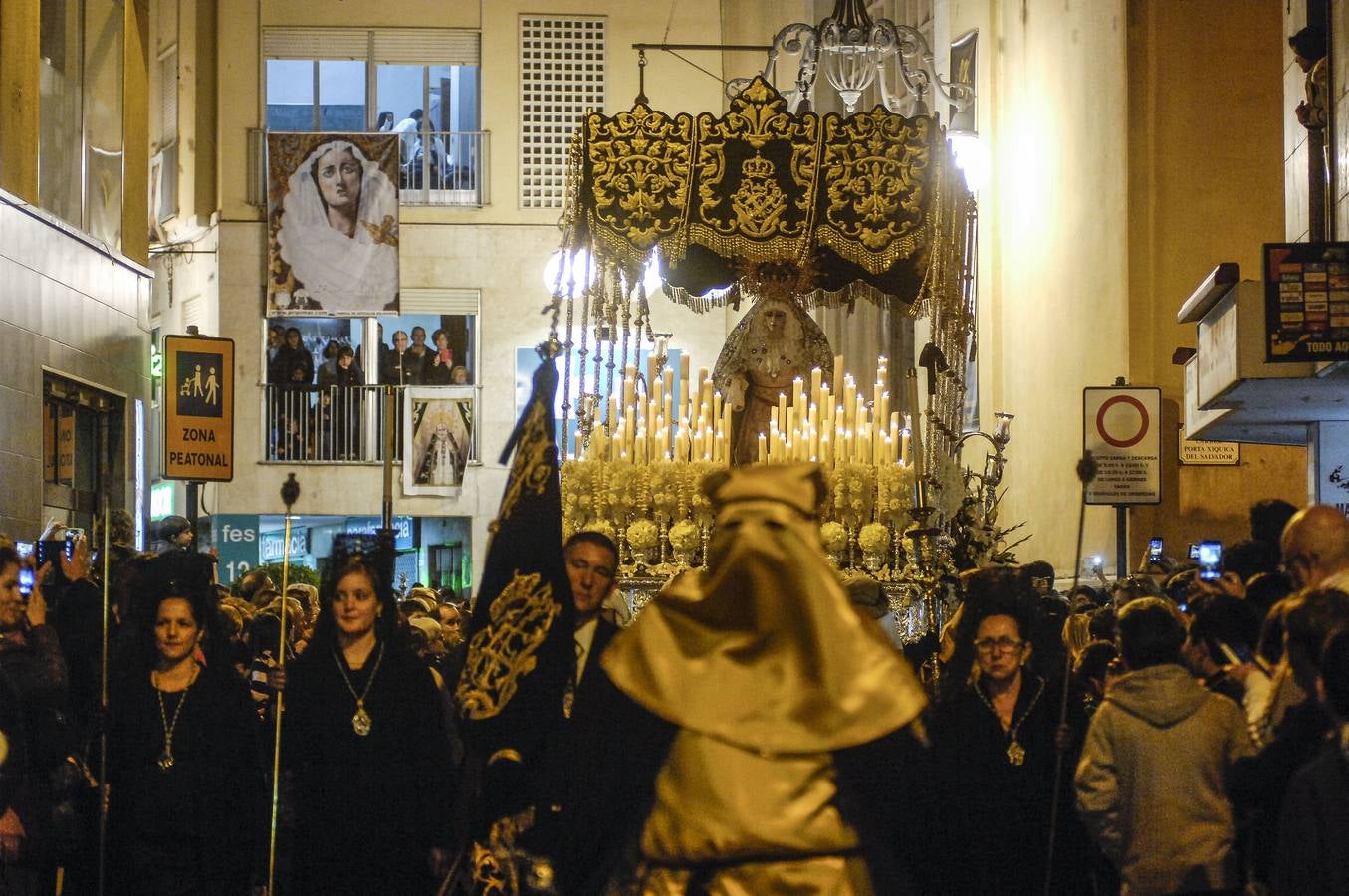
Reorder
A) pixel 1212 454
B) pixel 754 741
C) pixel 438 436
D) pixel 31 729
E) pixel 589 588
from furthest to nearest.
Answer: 1. pixel 438 436
2. pixel 1212 454
3. pixel 31 729
4. pixel 589 588
5. pixel 754 741

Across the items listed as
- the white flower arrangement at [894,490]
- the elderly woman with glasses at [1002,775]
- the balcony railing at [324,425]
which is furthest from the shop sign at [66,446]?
the elderly woman with glasses at [1002,775]

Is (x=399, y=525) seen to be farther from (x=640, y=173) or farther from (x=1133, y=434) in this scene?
(x=1133, y=434)

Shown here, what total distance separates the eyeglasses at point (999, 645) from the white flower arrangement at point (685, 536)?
266 inches

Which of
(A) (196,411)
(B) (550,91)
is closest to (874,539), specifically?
(A) (196,411)

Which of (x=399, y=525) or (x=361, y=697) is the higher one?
(x=399, y=525)

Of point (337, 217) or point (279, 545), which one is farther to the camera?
point (279, 545)

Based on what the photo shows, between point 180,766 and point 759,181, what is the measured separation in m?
7.25

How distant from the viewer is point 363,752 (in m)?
7.68

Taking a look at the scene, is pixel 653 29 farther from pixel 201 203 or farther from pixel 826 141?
pixel 826 141

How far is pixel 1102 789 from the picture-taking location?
6230mm

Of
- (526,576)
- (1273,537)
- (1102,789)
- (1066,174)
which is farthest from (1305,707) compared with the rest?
(1066,174)

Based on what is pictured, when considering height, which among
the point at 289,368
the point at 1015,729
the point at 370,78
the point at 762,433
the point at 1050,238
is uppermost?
the point at 370,78

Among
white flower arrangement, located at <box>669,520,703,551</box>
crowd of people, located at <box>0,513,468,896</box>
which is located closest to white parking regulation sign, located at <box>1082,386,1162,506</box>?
white flower arrangement, located at <box>669,520,703,551</box>

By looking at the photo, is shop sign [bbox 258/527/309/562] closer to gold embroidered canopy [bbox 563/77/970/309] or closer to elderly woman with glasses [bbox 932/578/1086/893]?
gold embroidered canopy [bbox 563/77/970/309]
